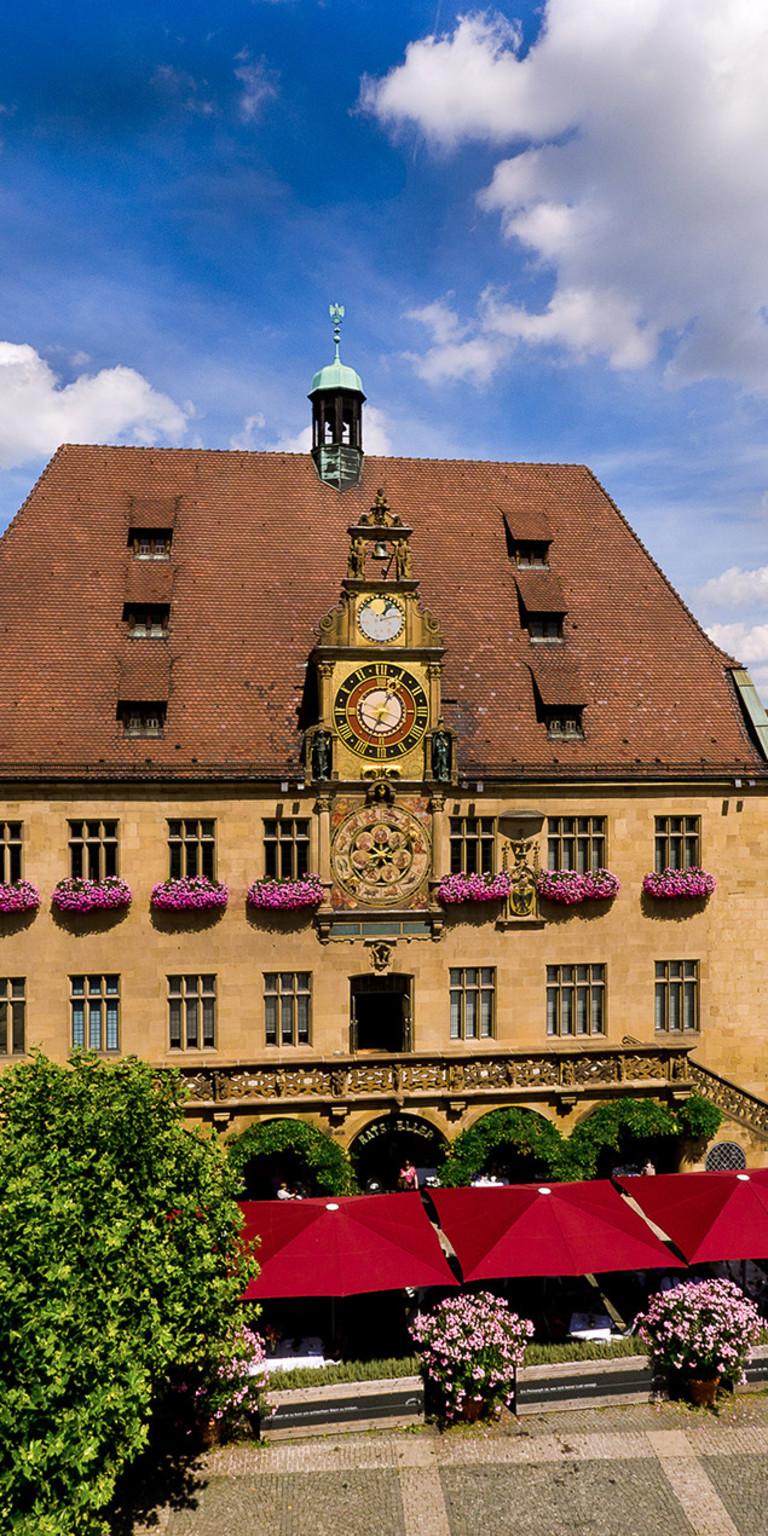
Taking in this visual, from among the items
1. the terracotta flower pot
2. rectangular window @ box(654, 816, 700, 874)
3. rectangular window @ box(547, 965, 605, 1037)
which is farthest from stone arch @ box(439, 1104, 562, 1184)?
rectangular window @ box(654, 816, 700, 874)

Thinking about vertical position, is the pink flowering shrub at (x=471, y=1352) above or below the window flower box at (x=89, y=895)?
below

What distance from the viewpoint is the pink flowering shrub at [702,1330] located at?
20.0 m

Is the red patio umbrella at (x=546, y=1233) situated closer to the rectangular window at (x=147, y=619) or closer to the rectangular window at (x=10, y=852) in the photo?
the rectangular window at (x=10, y=852)

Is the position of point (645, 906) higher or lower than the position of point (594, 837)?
lower

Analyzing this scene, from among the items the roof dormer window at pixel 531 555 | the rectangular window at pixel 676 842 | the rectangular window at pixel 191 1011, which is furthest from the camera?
the roof dormer window at pixel 531 555

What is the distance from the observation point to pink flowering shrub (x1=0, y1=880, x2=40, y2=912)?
27344mm

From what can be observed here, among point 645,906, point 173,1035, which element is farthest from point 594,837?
point 173,1035

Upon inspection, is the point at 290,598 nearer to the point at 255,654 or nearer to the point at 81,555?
the point at 255,654

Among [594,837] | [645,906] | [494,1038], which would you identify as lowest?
[494,1038]

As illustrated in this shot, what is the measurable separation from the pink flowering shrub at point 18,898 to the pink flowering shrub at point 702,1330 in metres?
18.2

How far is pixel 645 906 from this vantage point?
31.1 m

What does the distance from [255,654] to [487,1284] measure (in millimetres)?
18710

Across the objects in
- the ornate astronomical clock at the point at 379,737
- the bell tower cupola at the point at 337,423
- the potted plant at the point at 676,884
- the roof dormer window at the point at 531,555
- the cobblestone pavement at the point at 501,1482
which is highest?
the bell tower cupola at the point at 337,423

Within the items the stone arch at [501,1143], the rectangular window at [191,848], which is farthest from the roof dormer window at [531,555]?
the stone arch at [501,1143]
